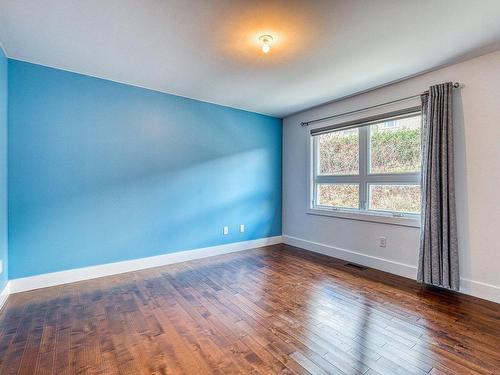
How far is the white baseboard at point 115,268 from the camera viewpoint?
2607 millimetres

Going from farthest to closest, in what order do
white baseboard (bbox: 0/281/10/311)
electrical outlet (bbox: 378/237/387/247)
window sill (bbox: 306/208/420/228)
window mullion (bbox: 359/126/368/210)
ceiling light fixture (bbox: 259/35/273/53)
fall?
window mullion (bbox: 359/126/368/210) < electrical outlet (bbox: 378/237/387/247) < window sill (bbox: 306/208/420/228) < white baseboard (bbox: 0/281/10/311) < ceiling light fixture (bbox: 259/35/273/53)

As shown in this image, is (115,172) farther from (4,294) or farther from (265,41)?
(265,41)

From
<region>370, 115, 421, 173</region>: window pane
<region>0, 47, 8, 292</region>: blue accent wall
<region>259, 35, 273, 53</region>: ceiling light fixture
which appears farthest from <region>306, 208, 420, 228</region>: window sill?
<region>0, 47, 8, 292</region>: blue accent wall

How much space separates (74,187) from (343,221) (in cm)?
360

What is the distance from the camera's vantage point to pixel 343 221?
367 centimetres

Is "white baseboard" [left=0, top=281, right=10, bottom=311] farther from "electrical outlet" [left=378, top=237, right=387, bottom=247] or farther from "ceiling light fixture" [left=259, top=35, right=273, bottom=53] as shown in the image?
"electrical outlet" [left=378, top=237, right=387, bottom=247]

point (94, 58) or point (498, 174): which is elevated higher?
point (94, 58)

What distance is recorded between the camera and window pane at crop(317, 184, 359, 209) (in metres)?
3.63

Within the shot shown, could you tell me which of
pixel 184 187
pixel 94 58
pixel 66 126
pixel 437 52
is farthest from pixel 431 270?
pixel 66 126

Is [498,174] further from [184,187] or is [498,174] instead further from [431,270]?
[184,187]

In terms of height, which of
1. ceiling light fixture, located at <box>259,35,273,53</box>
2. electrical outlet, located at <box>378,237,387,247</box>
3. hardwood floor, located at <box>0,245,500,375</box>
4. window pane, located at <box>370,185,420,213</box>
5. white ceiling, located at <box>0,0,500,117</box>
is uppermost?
white ceiling, located at <box>0,0,500,117</box>

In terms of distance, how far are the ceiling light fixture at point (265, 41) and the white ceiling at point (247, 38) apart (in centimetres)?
5

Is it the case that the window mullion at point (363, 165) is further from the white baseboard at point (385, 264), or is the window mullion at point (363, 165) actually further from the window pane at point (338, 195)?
the white baseboard at point (385, 264)

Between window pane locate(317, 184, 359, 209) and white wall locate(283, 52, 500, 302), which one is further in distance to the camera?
window pane locate(317, 184, 359, 209)
